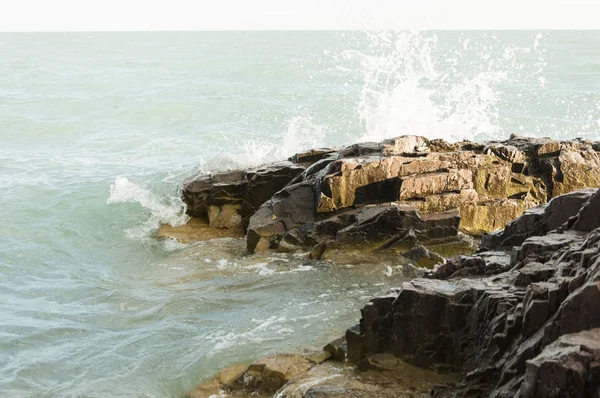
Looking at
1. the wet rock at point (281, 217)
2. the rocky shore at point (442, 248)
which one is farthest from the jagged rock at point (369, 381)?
the wet rock at point (281, 217)

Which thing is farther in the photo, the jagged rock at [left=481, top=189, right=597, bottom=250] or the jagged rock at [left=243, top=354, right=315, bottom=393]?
the jagged rock at [left=481, top=189, right=597, bottom=250]

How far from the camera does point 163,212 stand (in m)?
17.1

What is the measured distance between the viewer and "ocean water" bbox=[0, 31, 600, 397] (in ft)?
34.0

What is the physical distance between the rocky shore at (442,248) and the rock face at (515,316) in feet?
0.05

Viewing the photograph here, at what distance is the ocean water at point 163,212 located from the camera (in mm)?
10367

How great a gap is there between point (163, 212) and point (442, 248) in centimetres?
734

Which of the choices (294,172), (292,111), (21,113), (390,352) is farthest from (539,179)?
(21,113)

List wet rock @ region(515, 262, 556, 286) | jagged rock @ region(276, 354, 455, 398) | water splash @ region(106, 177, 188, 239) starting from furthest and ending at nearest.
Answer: water splash @ region(106, 177, 188, 239) → jagged rock @ region(276, 354, 455, 398) → wet rock @ region(515, 262, 556, 286)

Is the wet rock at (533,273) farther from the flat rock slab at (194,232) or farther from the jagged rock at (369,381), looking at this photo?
the flat rock slab at (194,232)

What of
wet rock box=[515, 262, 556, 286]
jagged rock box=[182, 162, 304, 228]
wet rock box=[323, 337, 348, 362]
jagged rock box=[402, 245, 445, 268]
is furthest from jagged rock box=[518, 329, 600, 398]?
jagged rock box=[182, 162, 304, 228]

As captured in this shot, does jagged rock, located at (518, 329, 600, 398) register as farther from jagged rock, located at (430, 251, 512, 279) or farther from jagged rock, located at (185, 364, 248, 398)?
jagged rock, located at (185, 364, 248, 398)

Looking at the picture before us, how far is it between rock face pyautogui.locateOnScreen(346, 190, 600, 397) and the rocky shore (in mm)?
14

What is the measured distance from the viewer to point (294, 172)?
15422 millimetres

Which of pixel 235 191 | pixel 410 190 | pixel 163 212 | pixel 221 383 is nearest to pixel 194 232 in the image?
pixel 235 191
